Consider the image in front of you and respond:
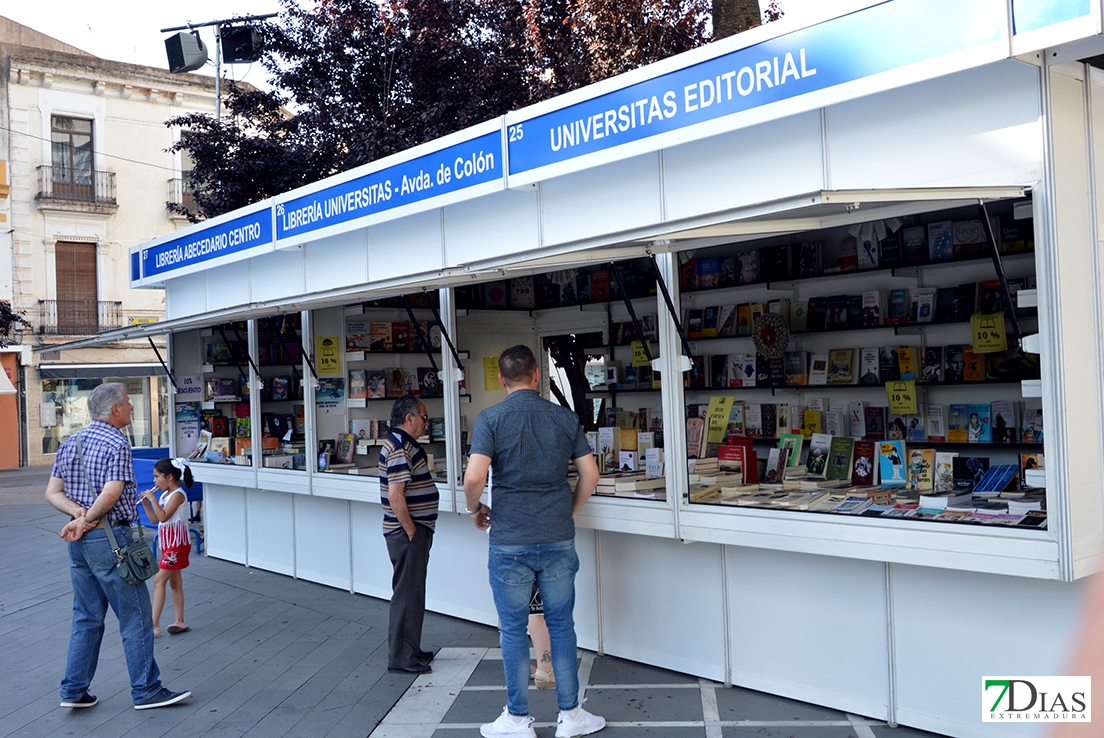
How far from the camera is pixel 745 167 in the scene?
427 centimetres

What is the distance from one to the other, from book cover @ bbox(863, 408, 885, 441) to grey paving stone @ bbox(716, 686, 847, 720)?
2181 millimetres

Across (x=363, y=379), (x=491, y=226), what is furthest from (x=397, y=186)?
(x=363, y=379)

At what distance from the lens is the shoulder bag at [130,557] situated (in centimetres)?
443

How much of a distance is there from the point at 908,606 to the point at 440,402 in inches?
185

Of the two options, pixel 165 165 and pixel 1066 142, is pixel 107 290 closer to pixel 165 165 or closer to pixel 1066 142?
pixel 165 165

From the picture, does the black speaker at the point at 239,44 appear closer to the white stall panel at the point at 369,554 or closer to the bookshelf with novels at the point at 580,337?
the bookshelf with novels at the point at 580,337

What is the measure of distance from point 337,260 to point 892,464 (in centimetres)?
454

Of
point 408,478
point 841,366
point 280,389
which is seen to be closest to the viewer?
point 408,478

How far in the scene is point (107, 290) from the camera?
2214cm

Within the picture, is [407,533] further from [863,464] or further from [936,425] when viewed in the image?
[936,425]

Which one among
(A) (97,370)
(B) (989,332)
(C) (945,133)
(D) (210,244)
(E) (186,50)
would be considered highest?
(E) (186,50)

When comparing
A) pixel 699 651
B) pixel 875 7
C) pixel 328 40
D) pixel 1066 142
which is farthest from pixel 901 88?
pixel 328 40

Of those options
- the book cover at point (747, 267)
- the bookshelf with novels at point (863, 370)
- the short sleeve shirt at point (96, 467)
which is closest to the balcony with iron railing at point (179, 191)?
the bookshelf with novels at point (863, 370)

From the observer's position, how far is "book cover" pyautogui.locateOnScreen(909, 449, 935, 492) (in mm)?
4461
